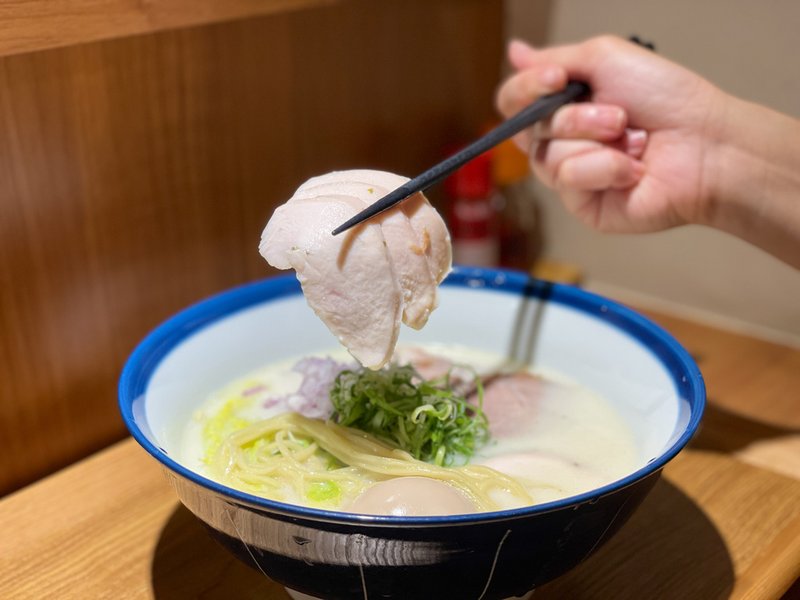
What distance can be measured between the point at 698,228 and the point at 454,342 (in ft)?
2.48

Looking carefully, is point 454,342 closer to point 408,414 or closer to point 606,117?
point 408,414

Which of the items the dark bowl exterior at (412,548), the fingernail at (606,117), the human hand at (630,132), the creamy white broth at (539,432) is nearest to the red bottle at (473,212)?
the human hand at (630,132)

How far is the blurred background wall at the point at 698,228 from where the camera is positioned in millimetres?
1640

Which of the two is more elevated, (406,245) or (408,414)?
(406,245)

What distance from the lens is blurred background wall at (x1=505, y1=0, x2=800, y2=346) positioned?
5.38 feet

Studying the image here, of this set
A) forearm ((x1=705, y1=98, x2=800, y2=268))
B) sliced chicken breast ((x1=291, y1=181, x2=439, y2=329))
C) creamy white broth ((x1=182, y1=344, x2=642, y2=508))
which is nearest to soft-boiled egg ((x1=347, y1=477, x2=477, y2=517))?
creamy white broth ((x1=182, y1=344, x2=642, y2=508))

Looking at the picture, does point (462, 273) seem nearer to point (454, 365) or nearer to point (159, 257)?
point (454, 365)

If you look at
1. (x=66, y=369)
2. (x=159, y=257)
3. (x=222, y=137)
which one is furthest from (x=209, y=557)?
(x=222, y=137)

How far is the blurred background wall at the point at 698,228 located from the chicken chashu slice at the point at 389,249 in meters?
1.00

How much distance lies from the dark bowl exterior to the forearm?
0.62m

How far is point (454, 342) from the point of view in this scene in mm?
1367

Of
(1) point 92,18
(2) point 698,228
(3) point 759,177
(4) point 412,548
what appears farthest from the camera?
(2) point 698,228

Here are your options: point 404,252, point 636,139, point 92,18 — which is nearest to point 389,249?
point 404,252

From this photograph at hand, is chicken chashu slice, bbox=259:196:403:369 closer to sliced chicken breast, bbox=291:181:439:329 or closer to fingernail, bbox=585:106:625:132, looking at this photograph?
sliced chicken breast, bbox=291:181:439:329
